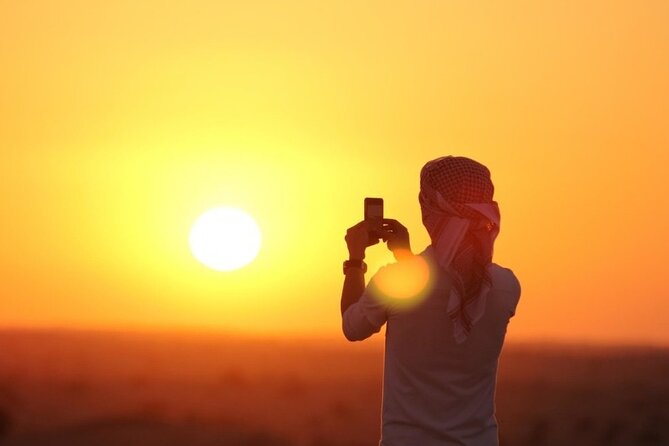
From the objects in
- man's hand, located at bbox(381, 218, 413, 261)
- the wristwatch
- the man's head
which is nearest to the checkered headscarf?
the man's head

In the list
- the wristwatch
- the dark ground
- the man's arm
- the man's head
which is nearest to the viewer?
the man's head

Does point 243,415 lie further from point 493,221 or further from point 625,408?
point 493,221

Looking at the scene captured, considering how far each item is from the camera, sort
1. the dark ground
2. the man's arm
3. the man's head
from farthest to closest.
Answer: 1. the dark ground
2. the man's arm
3. the man's head

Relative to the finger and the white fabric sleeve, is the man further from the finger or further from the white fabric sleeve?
the finger

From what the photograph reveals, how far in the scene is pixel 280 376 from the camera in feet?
233

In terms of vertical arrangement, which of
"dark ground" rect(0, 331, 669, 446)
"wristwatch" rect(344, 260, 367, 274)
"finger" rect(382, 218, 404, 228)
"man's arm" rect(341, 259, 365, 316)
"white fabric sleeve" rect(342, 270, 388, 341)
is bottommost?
"dark ground" rect(0, 331, 669, 446)

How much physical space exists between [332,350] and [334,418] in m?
69.6

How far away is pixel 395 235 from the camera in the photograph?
763 centimetres

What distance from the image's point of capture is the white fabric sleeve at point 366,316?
7297 mm

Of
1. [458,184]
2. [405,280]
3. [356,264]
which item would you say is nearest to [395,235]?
[356,264]

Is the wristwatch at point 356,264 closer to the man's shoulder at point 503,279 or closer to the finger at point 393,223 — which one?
the finger at point 393,223

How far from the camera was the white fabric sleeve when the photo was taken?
23.9 ft

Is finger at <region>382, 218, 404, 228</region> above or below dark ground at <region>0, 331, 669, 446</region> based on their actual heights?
above

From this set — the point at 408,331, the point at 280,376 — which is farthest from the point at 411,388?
the point at 280,376
